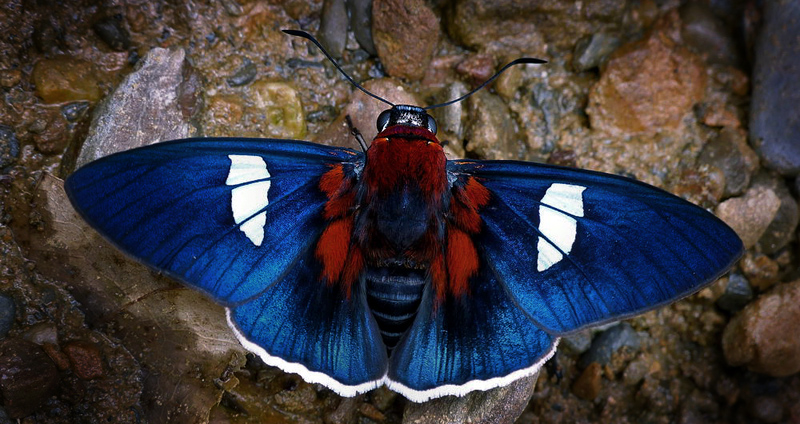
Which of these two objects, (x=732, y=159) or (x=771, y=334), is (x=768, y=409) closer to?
(x=771, y=334)

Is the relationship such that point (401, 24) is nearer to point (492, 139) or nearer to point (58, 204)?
point (492, 139)

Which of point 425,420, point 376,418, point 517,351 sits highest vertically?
point 517,351

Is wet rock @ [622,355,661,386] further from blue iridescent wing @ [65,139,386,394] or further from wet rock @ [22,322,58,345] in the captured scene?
wet rock @ [22,322,58,345]

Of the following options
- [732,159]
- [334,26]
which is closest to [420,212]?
[334,26]

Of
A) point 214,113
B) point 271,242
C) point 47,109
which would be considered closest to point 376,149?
point 271,242

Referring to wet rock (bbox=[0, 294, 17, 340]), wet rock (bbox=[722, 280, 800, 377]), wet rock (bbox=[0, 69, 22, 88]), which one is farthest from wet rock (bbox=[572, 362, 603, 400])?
wet rock (bbox=[0, 69, 22, 88])

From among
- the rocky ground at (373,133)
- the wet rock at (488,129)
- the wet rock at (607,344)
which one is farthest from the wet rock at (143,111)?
the wet rock at (607,344)
